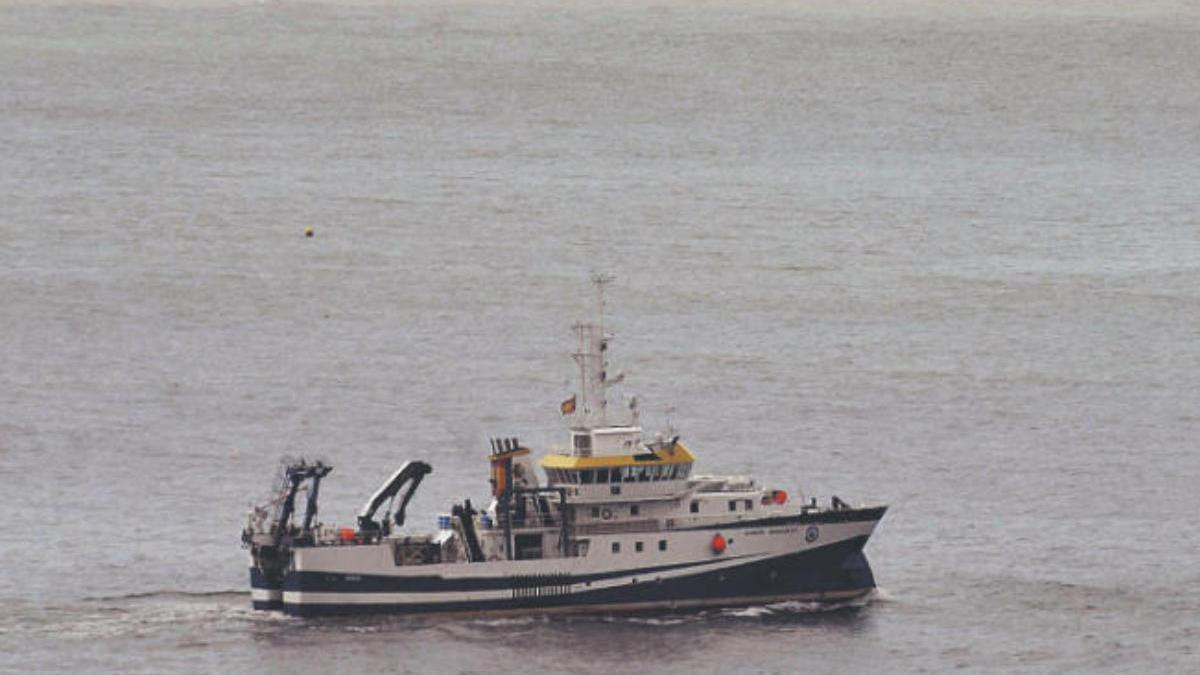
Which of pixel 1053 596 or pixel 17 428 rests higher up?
pixel 17 428

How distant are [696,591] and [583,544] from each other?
494 centimetres

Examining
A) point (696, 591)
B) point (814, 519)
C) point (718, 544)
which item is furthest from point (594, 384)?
point (814, 519)

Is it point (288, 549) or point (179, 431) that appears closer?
point (288, 549)

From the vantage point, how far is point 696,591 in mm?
158500

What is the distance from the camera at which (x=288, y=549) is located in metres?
158

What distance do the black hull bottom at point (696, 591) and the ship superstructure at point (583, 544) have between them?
0.04 meters

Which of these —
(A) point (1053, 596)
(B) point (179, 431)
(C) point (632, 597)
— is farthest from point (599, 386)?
(B) point (179, 431)

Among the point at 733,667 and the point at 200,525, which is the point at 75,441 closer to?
the point at 200,525

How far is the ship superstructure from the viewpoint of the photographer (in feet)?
514

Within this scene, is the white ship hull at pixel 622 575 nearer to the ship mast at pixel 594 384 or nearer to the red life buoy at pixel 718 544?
the red life buoy at pixel 718 544

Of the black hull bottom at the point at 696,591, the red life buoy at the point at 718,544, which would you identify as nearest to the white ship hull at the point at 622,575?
the black hull bottom at the point at 696,591

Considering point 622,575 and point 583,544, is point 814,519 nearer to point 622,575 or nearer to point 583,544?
point 622,575

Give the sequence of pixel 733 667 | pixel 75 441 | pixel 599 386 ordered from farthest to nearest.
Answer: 1. pixel 75 441
2. pixel 599 386
3. pixel 733 667

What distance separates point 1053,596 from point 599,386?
20.6 meters
